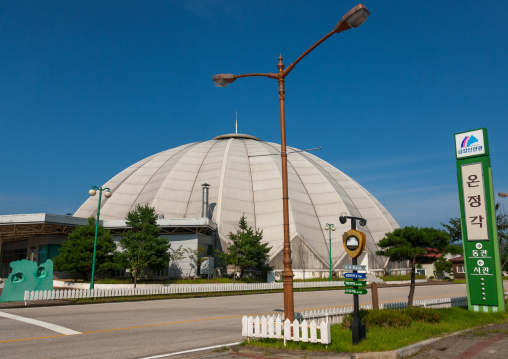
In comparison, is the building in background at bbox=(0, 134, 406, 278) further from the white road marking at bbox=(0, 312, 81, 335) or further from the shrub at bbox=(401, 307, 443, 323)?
the shrub at bbox=(401, 307, 443, 323)

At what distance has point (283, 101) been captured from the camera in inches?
523

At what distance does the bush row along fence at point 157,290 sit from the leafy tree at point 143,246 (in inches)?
107

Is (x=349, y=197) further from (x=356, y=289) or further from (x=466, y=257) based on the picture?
(x=356, y=289)

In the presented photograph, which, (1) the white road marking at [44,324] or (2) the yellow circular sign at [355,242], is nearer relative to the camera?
(2) the yellow circular sign at [355,242]

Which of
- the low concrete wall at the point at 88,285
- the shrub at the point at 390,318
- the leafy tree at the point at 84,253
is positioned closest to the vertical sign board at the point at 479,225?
the shrub at the point at 390,318

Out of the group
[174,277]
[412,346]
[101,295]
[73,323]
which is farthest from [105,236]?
[412,346]

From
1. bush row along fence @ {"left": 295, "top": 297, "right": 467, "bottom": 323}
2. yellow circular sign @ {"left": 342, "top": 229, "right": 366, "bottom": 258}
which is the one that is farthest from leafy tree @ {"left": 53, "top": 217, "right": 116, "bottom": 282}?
yellow circular sign @ {"left": 342, "top": 229, "right": 366, "bottom": 258}

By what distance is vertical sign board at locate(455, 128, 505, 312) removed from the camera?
2041 centimetres

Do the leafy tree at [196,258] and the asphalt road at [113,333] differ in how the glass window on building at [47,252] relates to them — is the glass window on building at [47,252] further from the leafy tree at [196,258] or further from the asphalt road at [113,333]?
the asphalt road at [113,333]

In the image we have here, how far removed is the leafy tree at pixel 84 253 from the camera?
39688 mm

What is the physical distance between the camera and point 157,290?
33.0 m

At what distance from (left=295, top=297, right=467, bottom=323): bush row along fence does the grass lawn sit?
2.81ft

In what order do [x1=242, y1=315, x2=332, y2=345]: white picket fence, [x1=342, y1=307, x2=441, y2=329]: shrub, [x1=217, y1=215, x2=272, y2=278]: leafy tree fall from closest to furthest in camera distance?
1. [x1=242, y1=315, x2=332, y2=345]: white picket fence
2. [x1=342, y1=307, x2=441, y2=329]: shrub
3. [x1=217, y1=215, x2=272, y2=278]: leafy tree

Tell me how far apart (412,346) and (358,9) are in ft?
29.5
